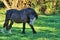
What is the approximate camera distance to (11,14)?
45.0 ft

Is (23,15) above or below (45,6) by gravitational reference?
above

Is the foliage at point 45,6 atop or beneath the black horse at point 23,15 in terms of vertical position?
beneath

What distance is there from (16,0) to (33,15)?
19.3 metres

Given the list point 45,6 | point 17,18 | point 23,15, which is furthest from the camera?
point 45,6

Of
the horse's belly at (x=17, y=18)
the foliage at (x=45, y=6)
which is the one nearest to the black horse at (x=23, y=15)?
the horse's belly at (x=17, y=18)

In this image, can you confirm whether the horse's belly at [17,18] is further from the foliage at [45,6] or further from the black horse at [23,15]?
the foliage at [45,6]

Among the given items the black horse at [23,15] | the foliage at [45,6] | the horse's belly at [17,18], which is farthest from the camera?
the foliage at [45,6]

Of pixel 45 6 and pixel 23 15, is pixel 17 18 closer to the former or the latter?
pixel 23 15

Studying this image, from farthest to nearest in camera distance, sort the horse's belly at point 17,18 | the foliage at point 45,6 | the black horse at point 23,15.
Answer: the foliage at point 45,6
the horse's belly at point 17,18
the black horse at point 23,15

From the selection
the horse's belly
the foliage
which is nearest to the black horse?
the horse's belly

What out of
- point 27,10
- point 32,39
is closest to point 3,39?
point 32,39

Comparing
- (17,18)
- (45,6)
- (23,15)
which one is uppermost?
(23,15)

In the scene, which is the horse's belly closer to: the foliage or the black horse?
the black horse

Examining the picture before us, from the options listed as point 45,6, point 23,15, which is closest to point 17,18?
point 23,15
